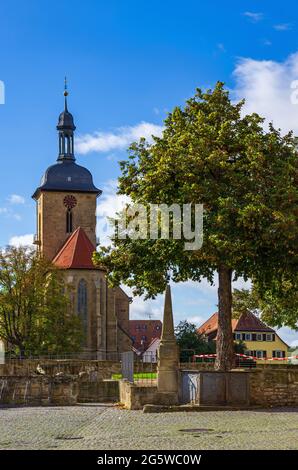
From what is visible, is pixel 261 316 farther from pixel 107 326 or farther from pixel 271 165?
pixel 107 326

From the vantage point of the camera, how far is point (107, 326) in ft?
264

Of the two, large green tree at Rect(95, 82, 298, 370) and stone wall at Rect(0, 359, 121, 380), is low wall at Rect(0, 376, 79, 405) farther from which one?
stone wall at Rect(0, 359, 121, 380)

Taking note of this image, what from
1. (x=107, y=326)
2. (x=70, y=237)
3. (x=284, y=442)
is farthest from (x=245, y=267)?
(x=70, y=237)

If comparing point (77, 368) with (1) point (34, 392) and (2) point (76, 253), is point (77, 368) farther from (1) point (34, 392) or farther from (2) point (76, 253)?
(2) point (76, 253)

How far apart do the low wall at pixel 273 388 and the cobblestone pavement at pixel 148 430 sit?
1.58m

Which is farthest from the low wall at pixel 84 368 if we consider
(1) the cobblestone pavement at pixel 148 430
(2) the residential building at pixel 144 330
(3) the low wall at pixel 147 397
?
(2) the residential building at pixel 144 330

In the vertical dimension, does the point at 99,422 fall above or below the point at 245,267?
below

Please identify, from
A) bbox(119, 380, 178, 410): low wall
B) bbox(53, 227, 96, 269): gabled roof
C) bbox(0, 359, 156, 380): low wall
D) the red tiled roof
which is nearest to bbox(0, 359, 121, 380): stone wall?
bbox(0, 359, 156, 380): low wall

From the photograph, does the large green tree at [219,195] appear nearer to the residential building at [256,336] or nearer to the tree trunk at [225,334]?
the tree trunk at [225,334]

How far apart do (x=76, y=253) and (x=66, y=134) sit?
66.3 feet

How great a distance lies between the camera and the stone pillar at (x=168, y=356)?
27.4m

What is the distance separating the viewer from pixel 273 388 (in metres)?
27.1

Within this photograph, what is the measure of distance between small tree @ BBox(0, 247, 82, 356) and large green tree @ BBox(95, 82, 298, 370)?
3251 centimetres
